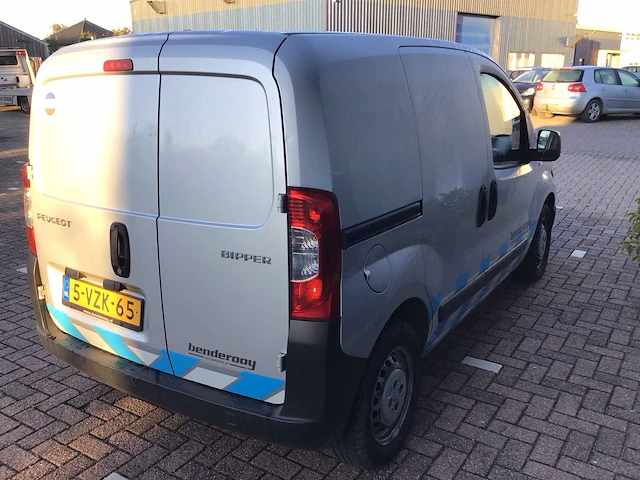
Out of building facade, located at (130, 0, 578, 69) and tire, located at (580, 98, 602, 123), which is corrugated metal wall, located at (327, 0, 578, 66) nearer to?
building facade, located at (130, 0, 578, 69)

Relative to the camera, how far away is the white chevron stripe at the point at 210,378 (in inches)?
98.3

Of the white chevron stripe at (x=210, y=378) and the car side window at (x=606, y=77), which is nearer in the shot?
the white chevron stripe at (x=210, y=378)

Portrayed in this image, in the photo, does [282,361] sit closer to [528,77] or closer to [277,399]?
[277,399]

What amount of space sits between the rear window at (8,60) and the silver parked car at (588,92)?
16.8 m

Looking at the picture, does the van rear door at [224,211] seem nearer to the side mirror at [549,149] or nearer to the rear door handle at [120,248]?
the rear door handle at [120,248]

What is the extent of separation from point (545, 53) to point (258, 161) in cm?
4287

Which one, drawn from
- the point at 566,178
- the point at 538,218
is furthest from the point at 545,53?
the point at 538,218

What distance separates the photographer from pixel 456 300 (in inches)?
135

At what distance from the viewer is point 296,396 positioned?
2369 mm

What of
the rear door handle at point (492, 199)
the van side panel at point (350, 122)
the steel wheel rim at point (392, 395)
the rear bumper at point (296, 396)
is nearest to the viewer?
the van side panel at point (350, 122)

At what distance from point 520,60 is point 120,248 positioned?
132ft

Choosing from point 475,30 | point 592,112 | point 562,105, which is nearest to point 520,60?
point 475,30

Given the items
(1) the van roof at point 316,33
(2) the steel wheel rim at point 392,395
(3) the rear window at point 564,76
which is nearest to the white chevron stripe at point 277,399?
(2) the steel wheel rim at point 392,395

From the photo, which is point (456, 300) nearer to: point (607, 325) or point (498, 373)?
point (498, 373)
